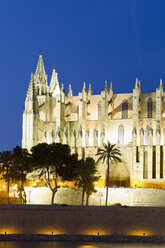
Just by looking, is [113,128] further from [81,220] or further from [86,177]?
[81,220]

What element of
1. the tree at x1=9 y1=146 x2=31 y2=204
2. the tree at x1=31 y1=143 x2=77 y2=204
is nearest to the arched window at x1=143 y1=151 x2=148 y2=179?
the tree at x1=31 y1=143 x2=77 y2=204

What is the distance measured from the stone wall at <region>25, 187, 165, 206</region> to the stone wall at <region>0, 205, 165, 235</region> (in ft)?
48.4

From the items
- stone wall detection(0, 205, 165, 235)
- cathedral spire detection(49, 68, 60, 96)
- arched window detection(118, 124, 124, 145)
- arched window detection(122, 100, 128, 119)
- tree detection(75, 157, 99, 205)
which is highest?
cathedral spire detection(49, 68, 60, 96)

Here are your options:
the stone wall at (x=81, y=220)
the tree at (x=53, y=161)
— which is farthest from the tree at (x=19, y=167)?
the stone wall at (x=81, y=220)

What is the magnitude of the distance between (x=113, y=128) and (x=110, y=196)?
62.8 ft

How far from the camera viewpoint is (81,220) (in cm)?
4375

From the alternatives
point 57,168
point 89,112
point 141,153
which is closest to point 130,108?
point 89,112

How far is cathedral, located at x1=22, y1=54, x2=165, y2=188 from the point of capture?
2714 inches

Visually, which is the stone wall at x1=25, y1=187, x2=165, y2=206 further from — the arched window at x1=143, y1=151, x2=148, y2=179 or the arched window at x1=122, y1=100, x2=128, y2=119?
the arched window at x1=122, y1=100, x2=128, y2=119

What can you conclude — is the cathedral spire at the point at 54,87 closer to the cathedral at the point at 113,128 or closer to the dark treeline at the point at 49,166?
the cathedral at the point at 113,128

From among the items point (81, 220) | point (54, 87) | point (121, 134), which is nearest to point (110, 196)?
point (81, 220)

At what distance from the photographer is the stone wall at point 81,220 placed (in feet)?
143

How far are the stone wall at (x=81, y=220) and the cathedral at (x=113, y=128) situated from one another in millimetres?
23454

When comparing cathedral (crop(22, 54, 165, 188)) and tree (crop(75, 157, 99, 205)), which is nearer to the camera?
tree (crop(75, 157, 99, 205))
